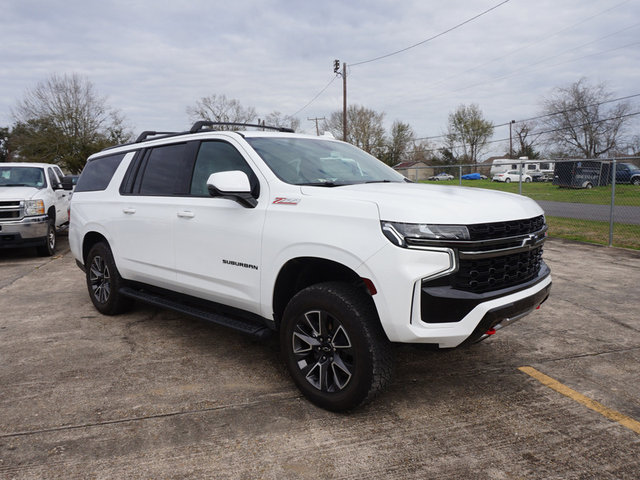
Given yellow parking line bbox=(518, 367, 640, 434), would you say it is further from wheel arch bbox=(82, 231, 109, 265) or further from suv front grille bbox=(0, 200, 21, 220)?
suv front grille bbox=(0, 200, 21, 220)

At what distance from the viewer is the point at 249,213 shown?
342 cm

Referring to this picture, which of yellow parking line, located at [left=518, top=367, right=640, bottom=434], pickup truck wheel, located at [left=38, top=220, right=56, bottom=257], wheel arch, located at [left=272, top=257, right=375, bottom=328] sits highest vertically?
wheel arch, located at [left=272, top=257, right=375, bottom=328]

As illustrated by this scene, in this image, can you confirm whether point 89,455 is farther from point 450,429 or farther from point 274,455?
point 450,429

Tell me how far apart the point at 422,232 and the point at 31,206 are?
8.99 m

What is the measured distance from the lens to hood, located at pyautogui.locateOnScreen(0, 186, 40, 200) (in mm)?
8977

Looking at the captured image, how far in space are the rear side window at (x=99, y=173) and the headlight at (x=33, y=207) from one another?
426 centimetres

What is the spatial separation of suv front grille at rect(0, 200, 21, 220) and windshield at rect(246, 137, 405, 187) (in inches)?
289

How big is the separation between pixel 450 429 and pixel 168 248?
8.79 ft

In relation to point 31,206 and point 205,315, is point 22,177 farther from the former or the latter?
point 205,315

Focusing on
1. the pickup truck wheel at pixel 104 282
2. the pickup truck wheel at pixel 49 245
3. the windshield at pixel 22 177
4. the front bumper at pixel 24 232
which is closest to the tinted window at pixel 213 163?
the pickup truck wheel at pixel 104 282

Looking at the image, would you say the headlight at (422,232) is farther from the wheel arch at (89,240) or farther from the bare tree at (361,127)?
the bare tree at (361,127)

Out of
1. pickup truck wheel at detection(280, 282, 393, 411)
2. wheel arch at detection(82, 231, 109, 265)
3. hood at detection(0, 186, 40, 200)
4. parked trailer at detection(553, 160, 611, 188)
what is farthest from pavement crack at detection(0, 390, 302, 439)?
parked trailer at detection(553, 160, 611, 188)

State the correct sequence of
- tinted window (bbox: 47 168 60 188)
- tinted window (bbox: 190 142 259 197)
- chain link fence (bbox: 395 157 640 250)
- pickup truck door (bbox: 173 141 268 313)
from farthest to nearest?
1. chain link fence (bbox: 395 157 640 250)
2. tinted window (bbox: 47 168 60 188)
3. tinted window (bbox: 190 142 259 197)
4. pickup truck door (bbox: 173 141 268 313)

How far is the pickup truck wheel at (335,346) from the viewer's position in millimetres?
2789
